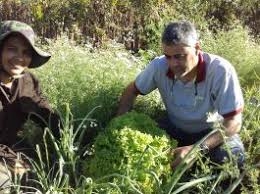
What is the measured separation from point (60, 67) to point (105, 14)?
2722mm

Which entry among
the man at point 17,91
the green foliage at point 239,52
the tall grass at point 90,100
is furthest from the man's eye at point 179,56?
the green foliage at point 239,52

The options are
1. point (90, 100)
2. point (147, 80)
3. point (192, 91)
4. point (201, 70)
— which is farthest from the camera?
point (90, 100)

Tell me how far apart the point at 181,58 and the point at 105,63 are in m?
1.59

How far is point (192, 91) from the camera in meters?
4.24

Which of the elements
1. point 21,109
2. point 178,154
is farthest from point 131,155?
point 21,109

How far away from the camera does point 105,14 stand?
7.76m

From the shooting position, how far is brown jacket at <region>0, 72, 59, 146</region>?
163 inches

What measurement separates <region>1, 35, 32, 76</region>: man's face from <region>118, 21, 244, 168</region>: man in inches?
33.1

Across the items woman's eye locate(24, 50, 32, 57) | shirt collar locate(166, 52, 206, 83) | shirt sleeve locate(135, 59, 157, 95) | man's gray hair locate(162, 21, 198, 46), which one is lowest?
shirt sleeve locate(135, 59, 157, 95)

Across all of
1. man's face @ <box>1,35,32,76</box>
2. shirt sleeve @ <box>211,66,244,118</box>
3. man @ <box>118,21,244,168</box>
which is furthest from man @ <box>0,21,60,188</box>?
shirt sleeve @ <box>211,66,244,118</box>

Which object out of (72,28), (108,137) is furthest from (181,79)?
(72,28)

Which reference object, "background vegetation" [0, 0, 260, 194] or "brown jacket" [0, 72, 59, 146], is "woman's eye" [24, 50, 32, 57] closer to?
"brown jacket" [0, 72, 59, 146]

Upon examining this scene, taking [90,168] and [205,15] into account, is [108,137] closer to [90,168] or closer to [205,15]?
[90,168]

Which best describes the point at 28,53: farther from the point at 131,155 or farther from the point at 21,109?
the point at 131,155
